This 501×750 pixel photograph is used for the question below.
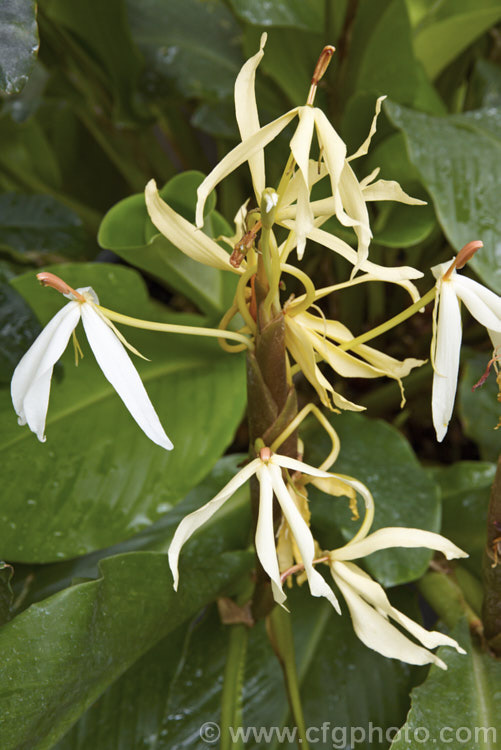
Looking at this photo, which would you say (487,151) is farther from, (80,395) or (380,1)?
(80,395)

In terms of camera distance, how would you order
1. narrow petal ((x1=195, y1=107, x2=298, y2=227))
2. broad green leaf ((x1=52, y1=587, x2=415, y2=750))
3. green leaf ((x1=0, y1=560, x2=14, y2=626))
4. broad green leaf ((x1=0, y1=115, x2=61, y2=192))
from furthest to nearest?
broad green leaf ((x1=0, y1=115, x2=61, y2=192)) < broad green leaf ((x1=52, y1=587, x2=415, y2=750)) < green leaf ((x1=0, y1=560, x2=14, y2=626)) < narrow petal ((x1=195, y1=107, x2=298, y2=227))

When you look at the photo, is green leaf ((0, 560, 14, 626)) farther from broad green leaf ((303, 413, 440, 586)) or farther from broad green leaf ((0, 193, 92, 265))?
broad green leaf ((0, 193, 92, 265))

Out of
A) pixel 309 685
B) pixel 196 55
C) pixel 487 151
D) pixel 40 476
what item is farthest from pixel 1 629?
pixel 196 55

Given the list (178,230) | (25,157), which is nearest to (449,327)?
(178,230)

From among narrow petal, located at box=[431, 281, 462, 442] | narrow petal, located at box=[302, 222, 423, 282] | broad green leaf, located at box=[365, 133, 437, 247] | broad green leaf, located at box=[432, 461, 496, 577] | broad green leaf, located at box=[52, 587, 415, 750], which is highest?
narrow petal, located at box=[302, 222, 423, 282]

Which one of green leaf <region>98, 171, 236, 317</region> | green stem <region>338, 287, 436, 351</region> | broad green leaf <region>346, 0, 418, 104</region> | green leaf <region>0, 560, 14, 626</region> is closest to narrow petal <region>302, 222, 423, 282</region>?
green stem <region>338, 287, 436, 351</region>

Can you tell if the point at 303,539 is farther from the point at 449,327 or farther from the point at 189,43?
the point at 189,43
